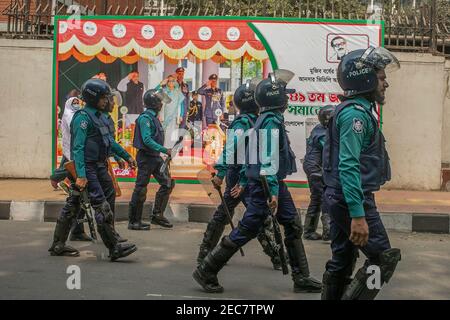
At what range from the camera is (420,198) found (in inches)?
444

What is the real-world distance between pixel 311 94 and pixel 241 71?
1.18 meters

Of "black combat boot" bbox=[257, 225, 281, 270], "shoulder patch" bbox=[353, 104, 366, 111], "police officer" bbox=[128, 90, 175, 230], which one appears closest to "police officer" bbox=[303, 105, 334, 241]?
"black combat boot" bbox=[257, 225, 281, 270]

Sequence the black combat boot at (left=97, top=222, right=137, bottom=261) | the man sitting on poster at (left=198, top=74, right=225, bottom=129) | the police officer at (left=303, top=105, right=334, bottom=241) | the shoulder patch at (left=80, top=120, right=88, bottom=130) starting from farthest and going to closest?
the man sitting on poster at (left=198, top=74, right=225, bottom=129) → the police officer at (left=303, top=105, right=334, bottom=241) → the shoulder patch at (left=80, top=120, right=88, bottom=130) → the black combat boot at (left=97, top=222, right=137, bottom=261)

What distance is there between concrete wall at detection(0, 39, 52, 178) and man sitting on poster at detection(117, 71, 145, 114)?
4.69 ft

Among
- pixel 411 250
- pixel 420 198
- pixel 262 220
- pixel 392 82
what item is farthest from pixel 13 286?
pixel 392 82

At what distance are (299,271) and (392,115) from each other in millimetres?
7055

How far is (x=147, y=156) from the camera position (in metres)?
8.96

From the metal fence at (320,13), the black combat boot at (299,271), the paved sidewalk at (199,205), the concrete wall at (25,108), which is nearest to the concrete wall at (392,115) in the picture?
the concrete wall at (25,108)

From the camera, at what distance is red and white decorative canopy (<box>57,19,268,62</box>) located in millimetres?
11734

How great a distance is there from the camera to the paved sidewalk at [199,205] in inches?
375

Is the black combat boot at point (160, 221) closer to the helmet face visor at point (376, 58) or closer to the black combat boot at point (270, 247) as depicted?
the black combat boot at point (270, 247)

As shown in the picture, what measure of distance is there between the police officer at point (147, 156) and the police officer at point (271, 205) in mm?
3024

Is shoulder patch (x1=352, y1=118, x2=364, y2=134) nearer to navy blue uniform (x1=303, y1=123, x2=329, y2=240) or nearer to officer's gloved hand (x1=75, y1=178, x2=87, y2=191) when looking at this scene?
officer's gloved hand (x1=75, y1=178, x2=87, y2=191)

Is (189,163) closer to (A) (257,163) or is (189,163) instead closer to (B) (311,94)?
(B) (311,94)
